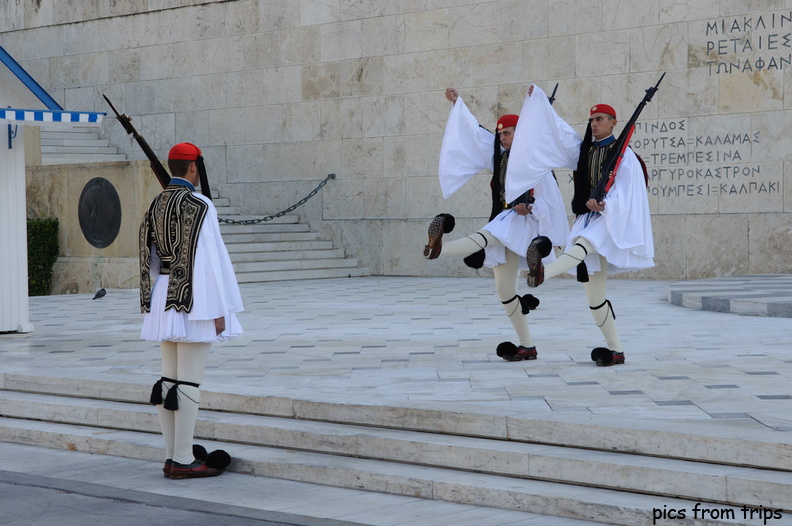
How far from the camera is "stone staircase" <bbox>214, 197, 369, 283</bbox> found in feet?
54.3

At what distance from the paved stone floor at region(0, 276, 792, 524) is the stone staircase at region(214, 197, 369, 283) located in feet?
10.0

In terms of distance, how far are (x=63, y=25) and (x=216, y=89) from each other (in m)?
4.50

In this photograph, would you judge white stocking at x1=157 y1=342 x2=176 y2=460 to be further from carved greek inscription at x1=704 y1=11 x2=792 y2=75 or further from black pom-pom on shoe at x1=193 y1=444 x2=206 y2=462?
carved greek inscription at x1=704 y1=11 x2=792 y2=75

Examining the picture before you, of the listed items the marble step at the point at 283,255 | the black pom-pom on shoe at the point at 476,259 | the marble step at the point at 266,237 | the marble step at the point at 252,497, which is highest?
the marble step at the point at 266,237

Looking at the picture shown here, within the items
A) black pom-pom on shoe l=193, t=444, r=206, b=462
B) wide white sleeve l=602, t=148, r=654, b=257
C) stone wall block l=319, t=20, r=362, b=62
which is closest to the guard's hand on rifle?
wide white sleeve l=602, t=148, r=654, b=257

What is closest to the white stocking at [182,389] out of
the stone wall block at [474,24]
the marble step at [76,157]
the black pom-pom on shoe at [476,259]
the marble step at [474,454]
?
the marble step at [474,454]

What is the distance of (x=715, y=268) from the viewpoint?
48.7ft

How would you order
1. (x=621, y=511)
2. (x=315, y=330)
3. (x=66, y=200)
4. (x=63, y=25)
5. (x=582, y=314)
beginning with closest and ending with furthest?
(x=621, y=511) < (x=315, y=330) < (x=582, y=314) < (x=66, y=200) < (x=63, y=25)

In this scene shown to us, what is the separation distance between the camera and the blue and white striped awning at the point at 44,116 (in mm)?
9328

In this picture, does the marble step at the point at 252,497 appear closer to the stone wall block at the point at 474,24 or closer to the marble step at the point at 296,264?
the marble step at the point at 296,264

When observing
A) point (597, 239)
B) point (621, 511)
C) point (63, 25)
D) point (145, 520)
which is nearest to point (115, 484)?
point (145, 520)

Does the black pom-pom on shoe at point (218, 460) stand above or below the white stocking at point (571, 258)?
below

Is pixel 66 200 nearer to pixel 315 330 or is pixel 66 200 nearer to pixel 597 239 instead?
pixel 315 330

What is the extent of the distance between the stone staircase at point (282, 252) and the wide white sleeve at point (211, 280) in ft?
34.5
